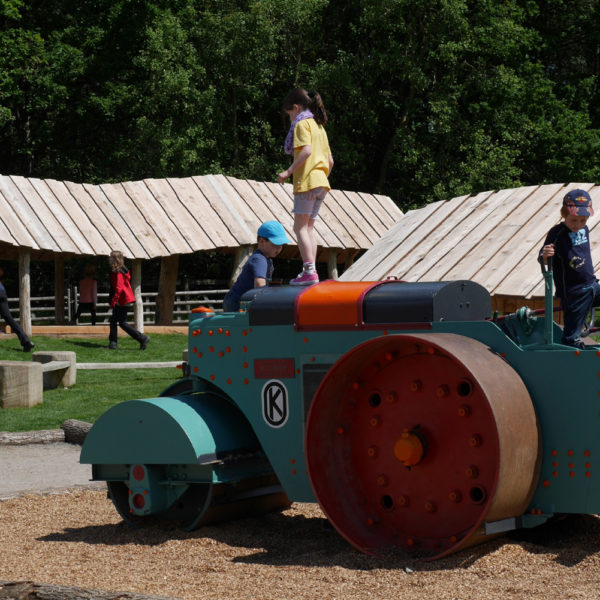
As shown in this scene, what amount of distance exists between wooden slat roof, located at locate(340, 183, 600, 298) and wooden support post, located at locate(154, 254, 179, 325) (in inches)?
302

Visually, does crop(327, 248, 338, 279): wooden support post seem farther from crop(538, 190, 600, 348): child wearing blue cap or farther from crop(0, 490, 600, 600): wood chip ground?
crop(538, 190, 600, 348): child wearing blue cap

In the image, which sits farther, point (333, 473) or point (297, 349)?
point (297, 349)

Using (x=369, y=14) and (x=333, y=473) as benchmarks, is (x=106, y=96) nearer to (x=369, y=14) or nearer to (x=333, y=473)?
(x=369, y=14)

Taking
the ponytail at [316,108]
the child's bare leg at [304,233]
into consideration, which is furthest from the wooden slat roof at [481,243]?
the ponytail at [316,108]

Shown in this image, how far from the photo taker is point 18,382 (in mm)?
11703

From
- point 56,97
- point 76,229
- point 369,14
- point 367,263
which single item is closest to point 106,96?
point 56,97

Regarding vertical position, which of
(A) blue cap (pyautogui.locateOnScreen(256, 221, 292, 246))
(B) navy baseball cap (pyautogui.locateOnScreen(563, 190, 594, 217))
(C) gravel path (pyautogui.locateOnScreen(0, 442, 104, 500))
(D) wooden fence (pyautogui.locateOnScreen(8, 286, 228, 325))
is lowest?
(C) gravel path (pyautogui.locateOnScreen(0, 442, 104, 500))

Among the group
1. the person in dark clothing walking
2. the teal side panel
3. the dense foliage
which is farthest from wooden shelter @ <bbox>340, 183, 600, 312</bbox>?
the dense foliage

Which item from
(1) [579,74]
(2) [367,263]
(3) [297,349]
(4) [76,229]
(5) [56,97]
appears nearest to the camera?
(3) [297,349]

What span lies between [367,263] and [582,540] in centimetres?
1012

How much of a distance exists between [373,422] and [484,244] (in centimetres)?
947

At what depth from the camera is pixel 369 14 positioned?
33906 millimetres

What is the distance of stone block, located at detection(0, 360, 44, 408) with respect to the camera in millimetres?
11664

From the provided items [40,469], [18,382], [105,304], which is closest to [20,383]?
[18,382]
